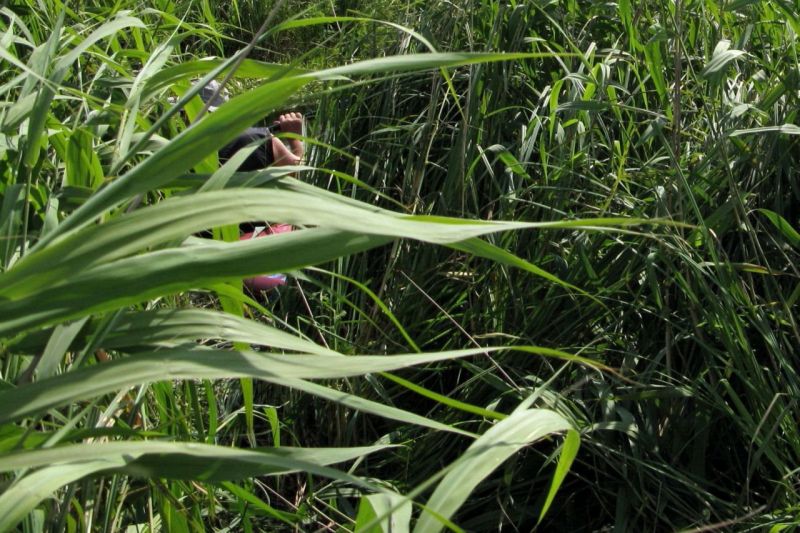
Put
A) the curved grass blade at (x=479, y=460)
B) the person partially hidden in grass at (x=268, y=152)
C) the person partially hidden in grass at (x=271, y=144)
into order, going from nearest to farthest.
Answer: the curved grass blade at (x=479, y=460), the person partially hidden in grass at (x=268, y=152), the person partially hidden in grass at (x=271, y=144)

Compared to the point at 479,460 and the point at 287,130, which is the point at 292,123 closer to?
the point at 287,130

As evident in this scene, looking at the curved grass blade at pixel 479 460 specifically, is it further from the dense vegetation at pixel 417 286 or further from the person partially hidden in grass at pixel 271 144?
the person partially hidden in grass at pixel 271 144

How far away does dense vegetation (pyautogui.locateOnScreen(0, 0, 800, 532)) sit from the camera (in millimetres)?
653

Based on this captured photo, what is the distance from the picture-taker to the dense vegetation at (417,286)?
653 mm

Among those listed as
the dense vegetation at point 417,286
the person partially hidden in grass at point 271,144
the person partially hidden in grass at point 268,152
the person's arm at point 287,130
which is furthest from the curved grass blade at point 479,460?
the person's arm at point 287,130

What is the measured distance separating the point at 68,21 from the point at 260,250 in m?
1.69

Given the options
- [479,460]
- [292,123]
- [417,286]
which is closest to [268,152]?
[292,123]

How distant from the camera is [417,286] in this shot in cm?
148

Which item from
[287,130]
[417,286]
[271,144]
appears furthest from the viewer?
[271,144]

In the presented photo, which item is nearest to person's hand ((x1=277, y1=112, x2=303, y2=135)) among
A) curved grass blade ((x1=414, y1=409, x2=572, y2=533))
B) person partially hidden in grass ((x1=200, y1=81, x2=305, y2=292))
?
person partially hidden in grass ((x1=200, y1=81, x2=305, y2=292))

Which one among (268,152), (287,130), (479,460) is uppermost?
(479,460)

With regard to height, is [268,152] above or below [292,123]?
below

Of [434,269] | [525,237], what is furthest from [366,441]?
[525,237]

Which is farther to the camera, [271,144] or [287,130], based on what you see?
[271,144]
